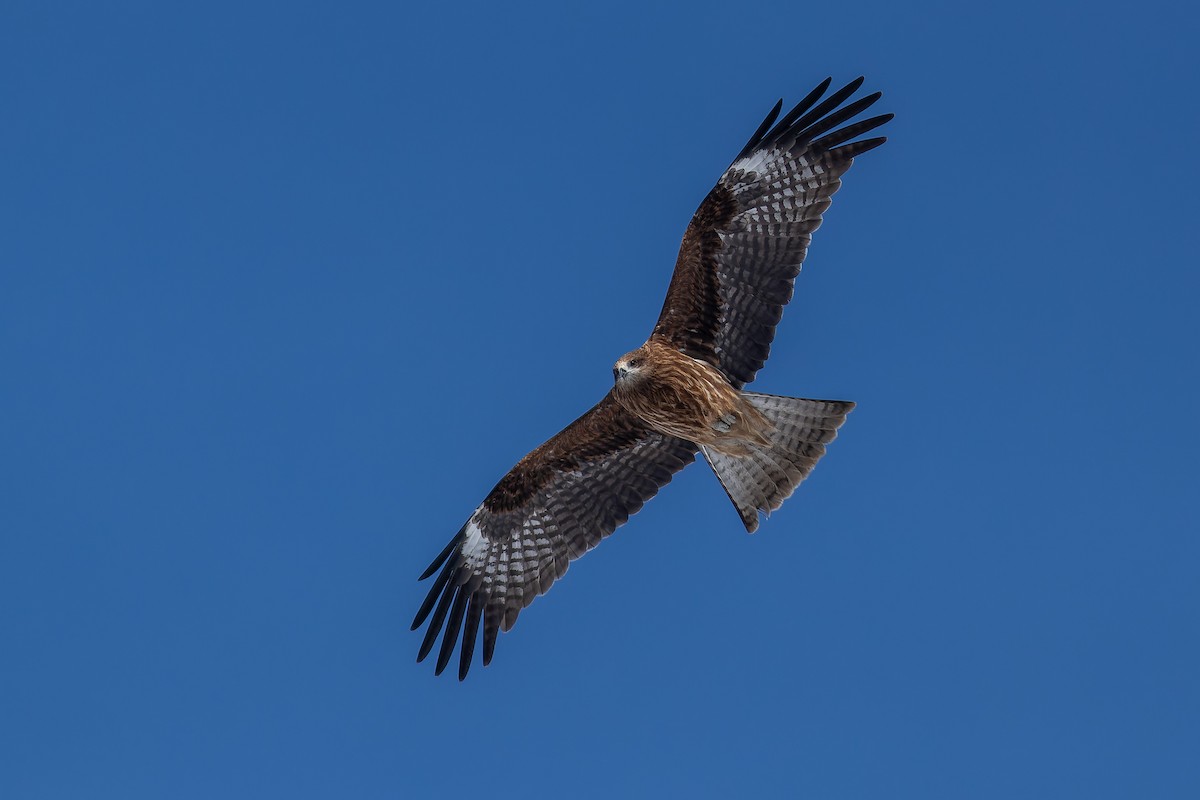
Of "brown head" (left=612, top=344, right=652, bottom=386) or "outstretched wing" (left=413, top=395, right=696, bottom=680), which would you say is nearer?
"brown head" (left=612, top=344, right=652, bottom=386)

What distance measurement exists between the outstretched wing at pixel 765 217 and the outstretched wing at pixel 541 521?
1.29 meters

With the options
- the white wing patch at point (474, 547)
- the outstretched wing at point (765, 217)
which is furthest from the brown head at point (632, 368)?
the white wing patch at point (474, 547)

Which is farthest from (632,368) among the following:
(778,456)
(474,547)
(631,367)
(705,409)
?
(474,547)

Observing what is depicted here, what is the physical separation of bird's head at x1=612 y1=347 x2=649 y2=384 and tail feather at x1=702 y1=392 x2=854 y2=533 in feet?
2.54

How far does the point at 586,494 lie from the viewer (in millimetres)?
11984

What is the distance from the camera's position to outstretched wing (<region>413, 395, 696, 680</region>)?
38.9 feet

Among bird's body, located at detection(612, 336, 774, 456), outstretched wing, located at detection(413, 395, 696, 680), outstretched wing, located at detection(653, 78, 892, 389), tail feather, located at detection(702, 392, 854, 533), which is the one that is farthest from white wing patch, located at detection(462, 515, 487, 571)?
outstretched wing, located at detection(653, 78, 892, 389)

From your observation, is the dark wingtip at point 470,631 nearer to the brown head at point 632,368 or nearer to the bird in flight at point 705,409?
the bird in flight at point 705,409

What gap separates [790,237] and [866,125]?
0.96 m

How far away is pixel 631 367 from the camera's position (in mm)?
10945

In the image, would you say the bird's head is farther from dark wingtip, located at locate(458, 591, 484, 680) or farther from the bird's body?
dark wingtip, located at locate(458, 591, 484, 680)

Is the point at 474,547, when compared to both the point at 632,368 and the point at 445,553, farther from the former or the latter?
the point at 632,368

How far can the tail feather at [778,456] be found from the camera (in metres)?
11.1

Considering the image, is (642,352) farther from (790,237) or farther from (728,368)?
(790,237)
